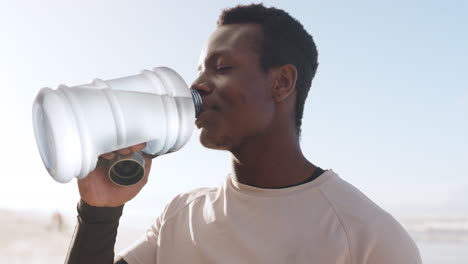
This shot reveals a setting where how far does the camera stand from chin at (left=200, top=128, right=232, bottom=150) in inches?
74.2

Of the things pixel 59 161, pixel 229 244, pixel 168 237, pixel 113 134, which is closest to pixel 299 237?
pixel 229 244

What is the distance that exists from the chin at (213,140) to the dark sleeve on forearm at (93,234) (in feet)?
1.28

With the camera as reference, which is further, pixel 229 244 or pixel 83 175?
pixel 229 244

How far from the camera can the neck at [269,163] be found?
1999 mm

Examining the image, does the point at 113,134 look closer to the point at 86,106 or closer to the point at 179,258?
the point at 86,106

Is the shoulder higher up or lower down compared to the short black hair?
lower down

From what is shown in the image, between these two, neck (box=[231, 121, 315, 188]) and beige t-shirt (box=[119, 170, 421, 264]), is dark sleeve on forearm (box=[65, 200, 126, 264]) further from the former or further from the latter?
neck (box=[231, 121, 315, 188])

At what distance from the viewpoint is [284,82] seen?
212 cm

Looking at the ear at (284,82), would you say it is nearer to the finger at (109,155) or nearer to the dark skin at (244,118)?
the dark skin at (244,118)

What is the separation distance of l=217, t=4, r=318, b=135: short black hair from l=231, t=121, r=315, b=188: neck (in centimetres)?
21

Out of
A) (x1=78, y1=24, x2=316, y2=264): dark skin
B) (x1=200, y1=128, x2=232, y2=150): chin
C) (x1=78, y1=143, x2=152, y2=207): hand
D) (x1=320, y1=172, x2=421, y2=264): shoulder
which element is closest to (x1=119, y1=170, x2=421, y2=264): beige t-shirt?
(x1=320, y1=172, x2=421, y2=264): shoulder

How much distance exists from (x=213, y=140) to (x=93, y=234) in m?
0.55

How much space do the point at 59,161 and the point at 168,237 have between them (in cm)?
65

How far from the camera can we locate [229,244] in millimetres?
1898
